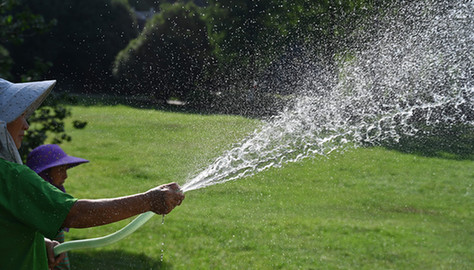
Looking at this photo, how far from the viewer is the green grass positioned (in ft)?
17.2

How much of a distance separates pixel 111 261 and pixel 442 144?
23.4ft

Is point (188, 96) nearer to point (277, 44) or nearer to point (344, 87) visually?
point (277, 44)

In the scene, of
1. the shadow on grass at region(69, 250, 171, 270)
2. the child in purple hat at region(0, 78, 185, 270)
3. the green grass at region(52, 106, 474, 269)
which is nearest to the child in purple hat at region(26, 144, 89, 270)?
the child in purple hat at region(0, 78, 185, 270)

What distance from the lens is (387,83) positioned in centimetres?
821

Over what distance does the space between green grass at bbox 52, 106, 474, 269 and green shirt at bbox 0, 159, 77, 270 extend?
3.39 metres

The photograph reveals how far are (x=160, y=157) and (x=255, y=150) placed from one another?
3917mm

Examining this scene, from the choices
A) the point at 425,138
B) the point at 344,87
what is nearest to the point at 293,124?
the point at 344,87

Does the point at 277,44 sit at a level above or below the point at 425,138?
above

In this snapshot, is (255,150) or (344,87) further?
(344,87)

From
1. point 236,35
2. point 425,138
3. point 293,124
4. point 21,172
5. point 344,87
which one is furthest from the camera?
point 236,35

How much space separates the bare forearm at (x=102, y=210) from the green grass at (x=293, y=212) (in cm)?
321

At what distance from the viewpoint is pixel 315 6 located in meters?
9.89

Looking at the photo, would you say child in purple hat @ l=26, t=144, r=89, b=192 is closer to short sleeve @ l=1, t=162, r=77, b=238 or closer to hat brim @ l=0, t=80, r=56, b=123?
hat brim @ l=0, t=80, r=56, b=123

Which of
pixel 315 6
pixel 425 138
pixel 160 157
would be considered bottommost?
pixel 425 138
